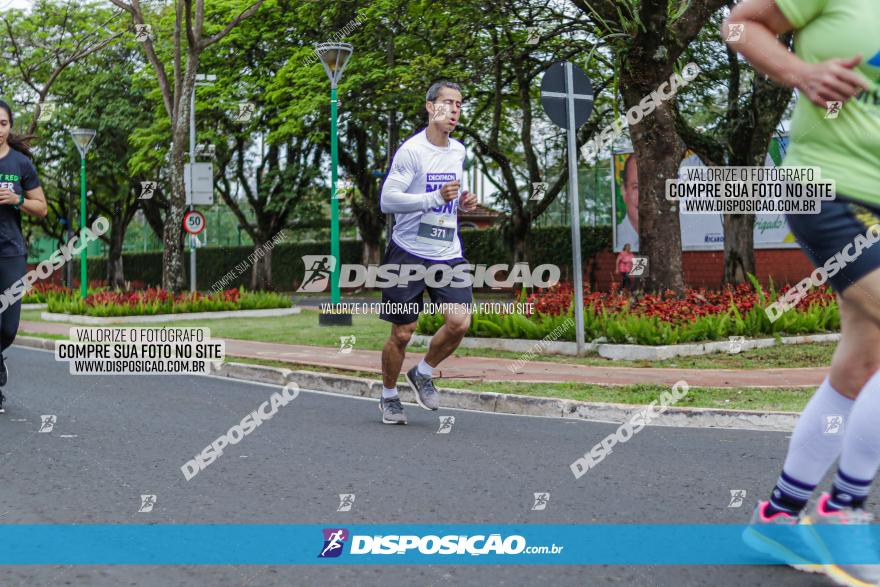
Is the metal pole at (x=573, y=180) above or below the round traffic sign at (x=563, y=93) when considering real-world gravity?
below

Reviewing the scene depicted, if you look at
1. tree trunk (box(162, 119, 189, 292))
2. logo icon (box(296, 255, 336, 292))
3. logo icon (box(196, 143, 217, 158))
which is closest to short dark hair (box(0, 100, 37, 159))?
tree trunk (box(162, 119, 189, 292))

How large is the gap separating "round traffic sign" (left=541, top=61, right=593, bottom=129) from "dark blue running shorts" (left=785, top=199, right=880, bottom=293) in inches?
301

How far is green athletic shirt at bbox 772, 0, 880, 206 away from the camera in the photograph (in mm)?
2891

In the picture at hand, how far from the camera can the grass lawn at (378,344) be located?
414 inches

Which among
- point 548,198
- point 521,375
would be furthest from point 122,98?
point 521,375

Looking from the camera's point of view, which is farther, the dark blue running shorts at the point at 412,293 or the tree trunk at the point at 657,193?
the tree trunk at the point at 657,193

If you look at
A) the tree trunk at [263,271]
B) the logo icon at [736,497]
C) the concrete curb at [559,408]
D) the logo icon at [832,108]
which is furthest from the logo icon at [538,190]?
the tree trunk at [263,271]

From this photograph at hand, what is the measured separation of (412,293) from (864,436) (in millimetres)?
3818

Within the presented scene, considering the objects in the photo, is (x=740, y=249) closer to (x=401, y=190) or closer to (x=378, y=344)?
(x=378, y=344)

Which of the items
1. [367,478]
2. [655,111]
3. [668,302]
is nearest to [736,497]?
[367,478]

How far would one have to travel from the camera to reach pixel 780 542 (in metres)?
3.18

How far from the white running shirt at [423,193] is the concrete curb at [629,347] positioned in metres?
4.92

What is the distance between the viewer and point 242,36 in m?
31.7

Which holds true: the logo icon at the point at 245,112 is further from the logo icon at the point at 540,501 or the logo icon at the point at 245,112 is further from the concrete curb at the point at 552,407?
the logo icon at the point at 540,501
